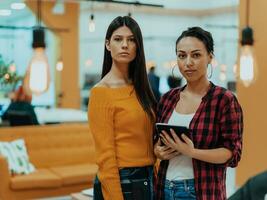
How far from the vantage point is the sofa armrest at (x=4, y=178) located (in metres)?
4.57

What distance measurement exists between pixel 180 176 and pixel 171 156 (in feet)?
0.28

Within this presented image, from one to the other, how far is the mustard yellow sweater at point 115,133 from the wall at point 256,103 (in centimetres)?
318

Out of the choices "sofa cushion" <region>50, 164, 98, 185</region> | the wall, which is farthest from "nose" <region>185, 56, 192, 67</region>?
"sofa cushion" <region>50, 164, 98, 185</region>

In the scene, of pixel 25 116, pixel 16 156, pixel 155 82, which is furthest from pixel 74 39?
pixel 16 156

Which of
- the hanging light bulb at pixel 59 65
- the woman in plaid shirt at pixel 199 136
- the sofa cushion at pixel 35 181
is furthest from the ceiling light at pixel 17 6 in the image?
the woman in plaid shirt at pixel 199 136

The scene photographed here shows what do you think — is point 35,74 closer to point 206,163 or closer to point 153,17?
point 206,163

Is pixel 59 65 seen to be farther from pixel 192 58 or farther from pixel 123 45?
pixel 192 58

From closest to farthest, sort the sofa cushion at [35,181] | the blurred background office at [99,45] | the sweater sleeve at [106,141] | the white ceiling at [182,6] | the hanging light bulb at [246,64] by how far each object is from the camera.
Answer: the sweater sleeve at [106,141]
the hanging light bulb at [246,64]
the sofa cushion at [35,181]
the blurred background office at [99,45]
the white ceiling at [182,6]

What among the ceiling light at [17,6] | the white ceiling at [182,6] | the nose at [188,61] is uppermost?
the white ceiling at [182,6]

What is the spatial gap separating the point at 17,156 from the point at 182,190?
141 inches

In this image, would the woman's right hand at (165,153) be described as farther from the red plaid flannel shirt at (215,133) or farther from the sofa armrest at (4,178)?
the sofa armrest at (4,178)

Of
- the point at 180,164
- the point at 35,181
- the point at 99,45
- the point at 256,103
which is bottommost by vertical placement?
the point at 35,181

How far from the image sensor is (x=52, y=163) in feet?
17.5

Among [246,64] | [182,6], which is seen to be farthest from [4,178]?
[182,6]
